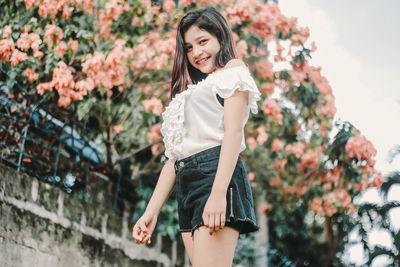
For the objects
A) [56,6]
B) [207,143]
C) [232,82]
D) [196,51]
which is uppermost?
[56,6]

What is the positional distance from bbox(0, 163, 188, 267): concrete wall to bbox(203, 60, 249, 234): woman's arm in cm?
263

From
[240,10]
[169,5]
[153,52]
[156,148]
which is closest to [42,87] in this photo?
[153,52]

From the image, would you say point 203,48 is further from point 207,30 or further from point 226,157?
point 226,157

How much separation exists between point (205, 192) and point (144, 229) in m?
0.40

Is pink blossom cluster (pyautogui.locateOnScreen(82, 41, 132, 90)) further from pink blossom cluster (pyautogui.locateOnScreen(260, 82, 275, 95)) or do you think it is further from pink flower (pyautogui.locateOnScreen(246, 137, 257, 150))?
pink blossom cluster (pyautogui.locateOnScreen(260, 82, 275, 95))

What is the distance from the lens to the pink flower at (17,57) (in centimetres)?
556

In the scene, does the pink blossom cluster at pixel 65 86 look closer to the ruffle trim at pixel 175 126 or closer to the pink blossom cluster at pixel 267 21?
the pink blossom cluster at pixel 267 21

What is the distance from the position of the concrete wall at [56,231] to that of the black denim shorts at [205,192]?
7.88 feet

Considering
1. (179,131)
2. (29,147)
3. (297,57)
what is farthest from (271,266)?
(179,131)

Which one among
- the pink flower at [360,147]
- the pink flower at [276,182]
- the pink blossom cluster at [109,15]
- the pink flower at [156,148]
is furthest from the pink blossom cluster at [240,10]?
the pink flower at [276,182]

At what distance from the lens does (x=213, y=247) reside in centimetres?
207

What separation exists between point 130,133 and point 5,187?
7.94ft

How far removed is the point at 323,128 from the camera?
7.92 m

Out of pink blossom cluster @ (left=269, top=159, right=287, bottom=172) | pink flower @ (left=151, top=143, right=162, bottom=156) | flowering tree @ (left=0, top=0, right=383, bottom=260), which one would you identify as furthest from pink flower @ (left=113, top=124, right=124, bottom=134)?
pink blossom cluster @ (left=269, top=159, right=287, bottom=172)
